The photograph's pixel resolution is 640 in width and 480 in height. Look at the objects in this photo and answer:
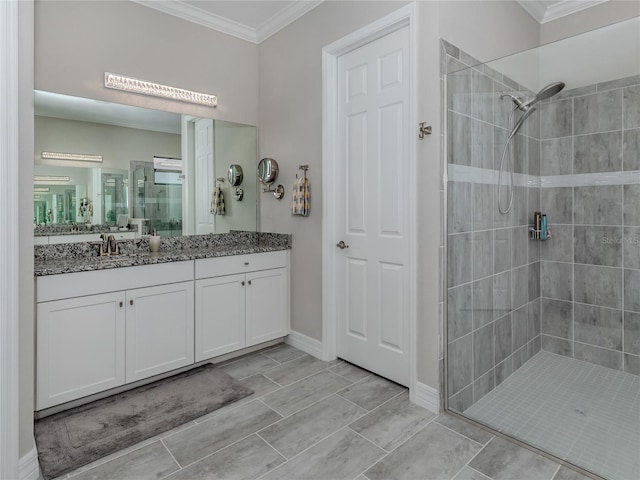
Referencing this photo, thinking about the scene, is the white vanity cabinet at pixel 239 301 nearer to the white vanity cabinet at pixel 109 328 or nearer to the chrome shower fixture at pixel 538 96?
the white vanity cabinet at pixel 109 328

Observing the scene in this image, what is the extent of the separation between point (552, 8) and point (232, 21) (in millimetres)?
2622

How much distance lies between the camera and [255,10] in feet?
9.91

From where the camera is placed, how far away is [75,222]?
253cm

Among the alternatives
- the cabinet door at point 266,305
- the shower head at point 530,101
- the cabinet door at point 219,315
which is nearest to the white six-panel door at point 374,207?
the cabinet door at point 266,305

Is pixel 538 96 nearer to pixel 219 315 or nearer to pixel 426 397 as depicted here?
pixel 426 397

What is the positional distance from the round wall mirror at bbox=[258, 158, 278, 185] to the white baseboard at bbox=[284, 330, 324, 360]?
135 centimetres

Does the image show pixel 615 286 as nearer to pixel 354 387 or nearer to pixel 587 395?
pixel 587 395

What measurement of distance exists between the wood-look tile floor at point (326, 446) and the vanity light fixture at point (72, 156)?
188 centimetres

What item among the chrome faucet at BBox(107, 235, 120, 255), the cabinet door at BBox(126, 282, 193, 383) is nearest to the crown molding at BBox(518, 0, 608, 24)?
the cabinet door at BBox(126, 282, 193, 383)

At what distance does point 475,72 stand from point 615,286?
1.49 metres

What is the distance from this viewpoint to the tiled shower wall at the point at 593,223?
1.97m

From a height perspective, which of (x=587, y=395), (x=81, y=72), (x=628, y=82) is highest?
(x=81, y=72)

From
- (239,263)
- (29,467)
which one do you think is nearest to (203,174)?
(239,263)

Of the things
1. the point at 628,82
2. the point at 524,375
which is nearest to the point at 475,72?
the point at 628,82
